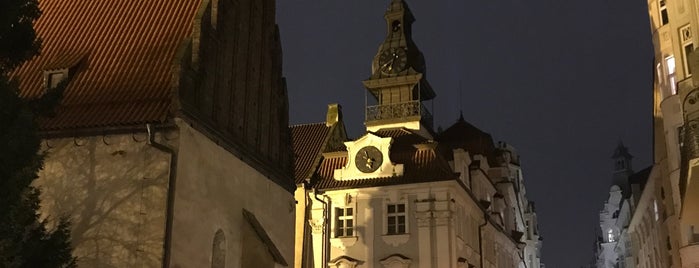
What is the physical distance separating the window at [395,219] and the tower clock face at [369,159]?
78.1 inches

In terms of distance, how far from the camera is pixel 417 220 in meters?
31.4

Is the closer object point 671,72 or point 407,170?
point 671,72

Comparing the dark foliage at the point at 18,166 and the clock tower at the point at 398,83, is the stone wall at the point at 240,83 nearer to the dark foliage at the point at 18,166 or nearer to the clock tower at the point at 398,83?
the dark foliage at the point at 18,166

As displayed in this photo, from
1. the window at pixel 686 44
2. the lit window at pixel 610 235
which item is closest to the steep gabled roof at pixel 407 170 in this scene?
the window at pixel 686 44

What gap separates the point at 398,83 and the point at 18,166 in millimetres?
32188

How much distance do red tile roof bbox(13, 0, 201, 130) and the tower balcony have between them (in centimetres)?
2109

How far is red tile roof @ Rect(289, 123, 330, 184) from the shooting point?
3472cm

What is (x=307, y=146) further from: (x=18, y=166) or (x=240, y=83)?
(x=18, y=166)

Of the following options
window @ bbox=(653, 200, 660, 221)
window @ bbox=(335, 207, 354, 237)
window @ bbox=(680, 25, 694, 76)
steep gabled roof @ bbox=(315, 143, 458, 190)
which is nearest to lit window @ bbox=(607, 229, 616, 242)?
window @ bbox=(653, 200, 660, 221)

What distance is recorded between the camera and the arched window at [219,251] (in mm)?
19016

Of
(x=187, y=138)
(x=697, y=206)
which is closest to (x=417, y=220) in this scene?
(x=697, y=206)

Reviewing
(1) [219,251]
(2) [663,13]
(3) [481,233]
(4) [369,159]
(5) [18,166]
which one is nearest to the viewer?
(5) [18,166]

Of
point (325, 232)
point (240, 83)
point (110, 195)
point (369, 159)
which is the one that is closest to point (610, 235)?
point (369, 159)

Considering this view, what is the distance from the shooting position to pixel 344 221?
3269cm
